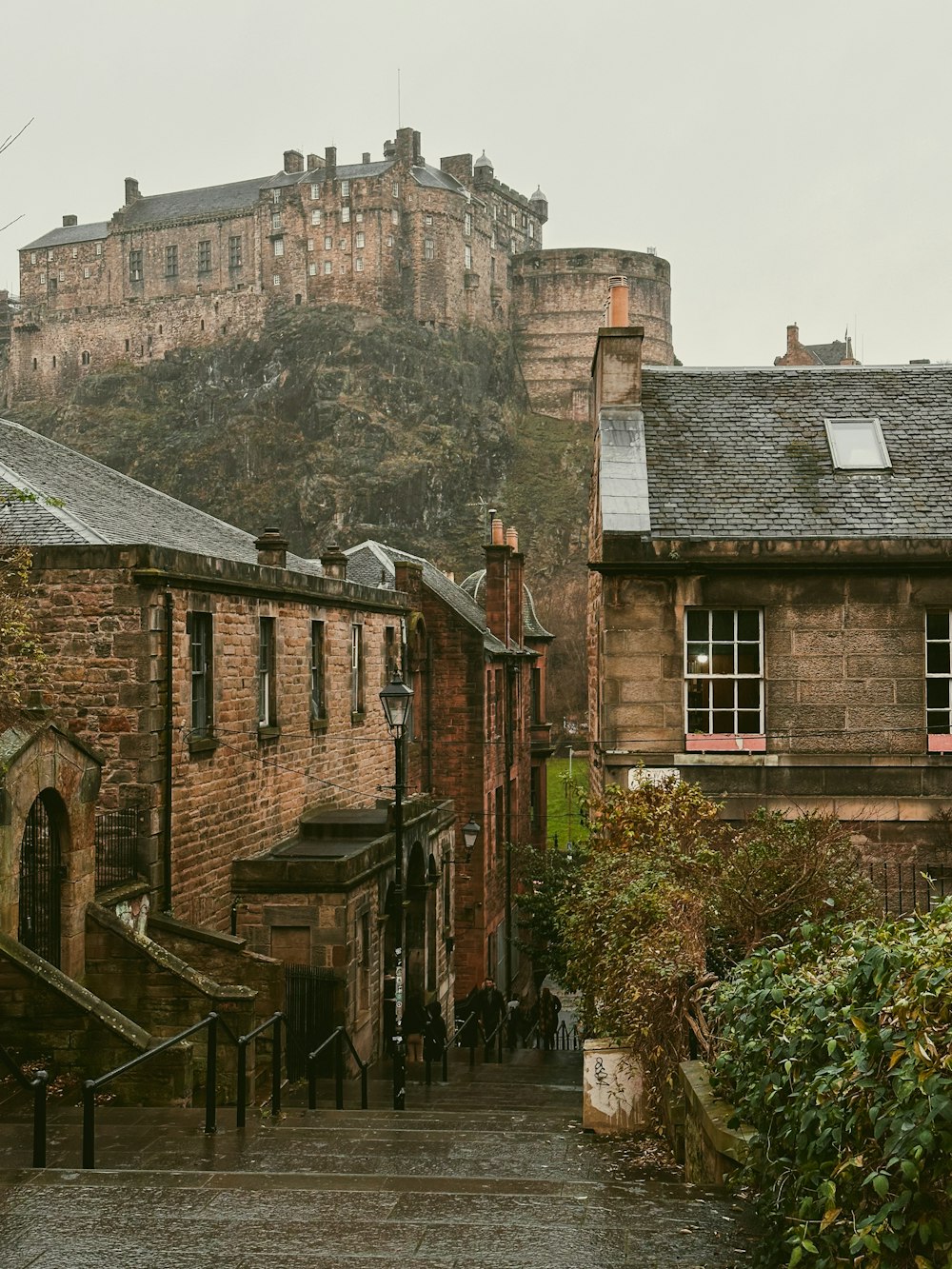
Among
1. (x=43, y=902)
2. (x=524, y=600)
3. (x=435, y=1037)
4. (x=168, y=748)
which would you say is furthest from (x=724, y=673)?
(x=524, y=600)

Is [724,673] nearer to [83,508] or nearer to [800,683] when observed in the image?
[800,683]

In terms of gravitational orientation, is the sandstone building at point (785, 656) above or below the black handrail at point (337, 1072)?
above

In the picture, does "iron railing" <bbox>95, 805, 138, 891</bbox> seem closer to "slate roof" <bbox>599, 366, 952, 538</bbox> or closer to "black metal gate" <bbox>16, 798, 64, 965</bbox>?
"black metal gate" <bbox>16, 798, 64, 965</bbox>

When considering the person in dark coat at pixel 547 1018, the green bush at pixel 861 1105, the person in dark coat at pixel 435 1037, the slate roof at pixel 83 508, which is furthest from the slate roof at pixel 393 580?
the green bush at pixel 861 1105

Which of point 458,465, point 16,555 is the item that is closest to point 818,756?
point 16,555

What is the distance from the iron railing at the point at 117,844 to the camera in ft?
50.9

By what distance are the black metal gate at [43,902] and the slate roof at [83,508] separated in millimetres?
4026

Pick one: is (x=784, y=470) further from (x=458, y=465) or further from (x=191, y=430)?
(x=191, y=430)

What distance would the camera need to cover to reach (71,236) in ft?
362

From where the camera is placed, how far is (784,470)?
55.7 feet

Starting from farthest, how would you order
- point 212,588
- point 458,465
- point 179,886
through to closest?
point 458,465
point 212,588
point 179,886

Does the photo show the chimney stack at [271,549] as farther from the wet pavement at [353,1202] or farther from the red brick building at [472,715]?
the wet pavement at [353,1202]

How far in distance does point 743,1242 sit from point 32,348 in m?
114

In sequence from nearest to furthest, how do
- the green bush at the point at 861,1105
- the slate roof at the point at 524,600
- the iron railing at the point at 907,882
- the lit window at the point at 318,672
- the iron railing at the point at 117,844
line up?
the green bush at the point at 861,1105 < the iron railing at the point at 907,882 < the iron railing at the point at 117,844 < the lit window at the point at 318,672 < the slate roof at the point at 524,600
